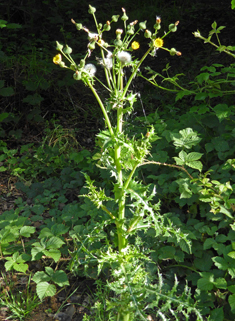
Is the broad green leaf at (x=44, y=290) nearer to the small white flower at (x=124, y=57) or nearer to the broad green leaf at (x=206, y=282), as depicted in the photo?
the broad green leaf at (x=206, y=282)

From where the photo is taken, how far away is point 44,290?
1.84m

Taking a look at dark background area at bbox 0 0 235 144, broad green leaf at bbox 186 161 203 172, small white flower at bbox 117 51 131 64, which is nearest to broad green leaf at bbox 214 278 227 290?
broad green leaf at bbox 186 161 203 172

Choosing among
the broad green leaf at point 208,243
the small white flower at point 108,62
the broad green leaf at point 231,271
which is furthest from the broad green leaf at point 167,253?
the small white flower at point 108,62

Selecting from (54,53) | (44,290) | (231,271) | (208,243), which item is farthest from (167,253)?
(54,53)

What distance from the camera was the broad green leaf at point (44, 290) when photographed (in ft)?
5.95

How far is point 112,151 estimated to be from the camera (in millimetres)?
1526

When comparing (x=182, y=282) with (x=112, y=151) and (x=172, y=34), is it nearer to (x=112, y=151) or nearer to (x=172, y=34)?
(x=112, y=151)

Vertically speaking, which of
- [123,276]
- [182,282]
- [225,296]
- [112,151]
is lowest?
[182,282]

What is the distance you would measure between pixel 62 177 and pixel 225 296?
5.52 feet

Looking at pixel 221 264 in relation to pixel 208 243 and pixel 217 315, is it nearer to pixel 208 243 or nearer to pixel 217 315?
pixel 208 243

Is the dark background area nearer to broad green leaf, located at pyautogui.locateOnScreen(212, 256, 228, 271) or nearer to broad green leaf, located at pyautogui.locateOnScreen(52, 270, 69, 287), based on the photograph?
broad green leaf, located at pyautogui.locateOnScreen(52, 270, 69, 287)

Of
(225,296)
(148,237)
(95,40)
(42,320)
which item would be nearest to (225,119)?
(148,237)

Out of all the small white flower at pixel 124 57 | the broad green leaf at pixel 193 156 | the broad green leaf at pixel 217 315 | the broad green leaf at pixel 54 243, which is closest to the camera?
the small white flower at pixel 124 57

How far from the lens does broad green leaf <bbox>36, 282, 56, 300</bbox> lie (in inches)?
71.4
